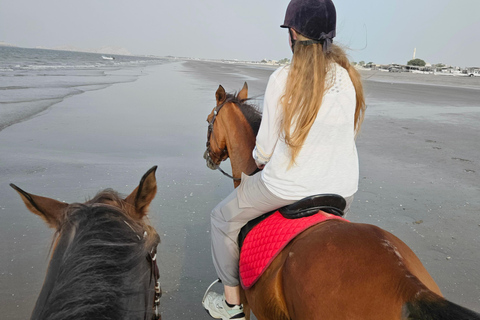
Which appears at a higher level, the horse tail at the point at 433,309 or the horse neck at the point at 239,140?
the horse neck at the point at 239,140

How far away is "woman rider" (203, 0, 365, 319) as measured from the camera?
1.86 metres

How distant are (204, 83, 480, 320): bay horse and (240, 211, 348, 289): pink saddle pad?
0.12ft

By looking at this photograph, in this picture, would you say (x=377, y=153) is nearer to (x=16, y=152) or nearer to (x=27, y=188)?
(x=27, y=188)

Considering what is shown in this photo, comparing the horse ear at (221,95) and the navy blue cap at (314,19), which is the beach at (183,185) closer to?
the horse ear at (221,95)

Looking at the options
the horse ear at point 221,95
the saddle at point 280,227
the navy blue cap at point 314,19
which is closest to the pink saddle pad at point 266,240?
the saddle at point 280,227

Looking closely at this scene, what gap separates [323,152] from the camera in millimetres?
1907

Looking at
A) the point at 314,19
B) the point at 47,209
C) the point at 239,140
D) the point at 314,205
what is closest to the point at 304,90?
the point at 314,19

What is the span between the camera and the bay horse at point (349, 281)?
1.28 metres

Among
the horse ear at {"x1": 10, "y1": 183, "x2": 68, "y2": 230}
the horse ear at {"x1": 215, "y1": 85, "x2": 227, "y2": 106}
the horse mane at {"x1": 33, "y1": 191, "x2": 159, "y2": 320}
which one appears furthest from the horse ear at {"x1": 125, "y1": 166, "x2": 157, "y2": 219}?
the horse ear at {"x1": 215, "y1": 85, "x2": 227, "y2": 106}

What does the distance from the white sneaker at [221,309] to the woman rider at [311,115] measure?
925 millimetres

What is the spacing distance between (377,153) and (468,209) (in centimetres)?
291

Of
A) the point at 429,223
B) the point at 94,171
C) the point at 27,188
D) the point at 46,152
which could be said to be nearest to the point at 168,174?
the point at 94,171

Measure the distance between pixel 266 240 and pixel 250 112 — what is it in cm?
133

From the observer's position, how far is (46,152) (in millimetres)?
6844
